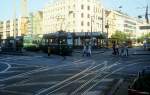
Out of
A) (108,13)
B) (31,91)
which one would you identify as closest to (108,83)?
(31,91)

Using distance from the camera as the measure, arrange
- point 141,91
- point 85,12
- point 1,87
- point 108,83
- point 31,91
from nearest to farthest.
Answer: point 141,91 < point 31,91 < point 1,87 < point 108,83 < point 85,12

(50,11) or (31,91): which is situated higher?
(50,11)

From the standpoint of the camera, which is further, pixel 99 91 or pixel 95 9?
pixel 95 9

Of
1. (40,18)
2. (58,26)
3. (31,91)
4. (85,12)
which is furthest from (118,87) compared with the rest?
(40,18)

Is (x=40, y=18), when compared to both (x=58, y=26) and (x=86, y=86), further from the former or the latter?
(x=86, y=86)

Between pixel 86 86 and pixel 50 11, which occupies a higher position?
pixel 50 11

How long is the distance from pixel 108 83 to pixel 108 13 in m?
154

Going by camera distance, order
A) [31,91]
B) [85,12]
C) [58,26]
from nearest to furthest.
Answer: [31,91], [85,12], [58,26]

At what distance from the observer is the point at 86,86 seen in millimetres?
17266

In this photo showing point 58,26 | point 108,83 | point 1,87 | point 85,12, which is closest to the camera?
point 1,87

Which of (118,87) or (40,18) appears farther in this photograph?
(40,18)

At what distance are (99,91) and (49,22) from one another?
154 metres

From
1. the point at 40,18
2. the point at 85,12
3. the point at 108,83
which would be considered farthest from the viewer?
the point at 40,18

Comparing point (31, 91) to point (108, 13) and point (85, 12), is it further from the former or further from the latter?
point (108, 13)
